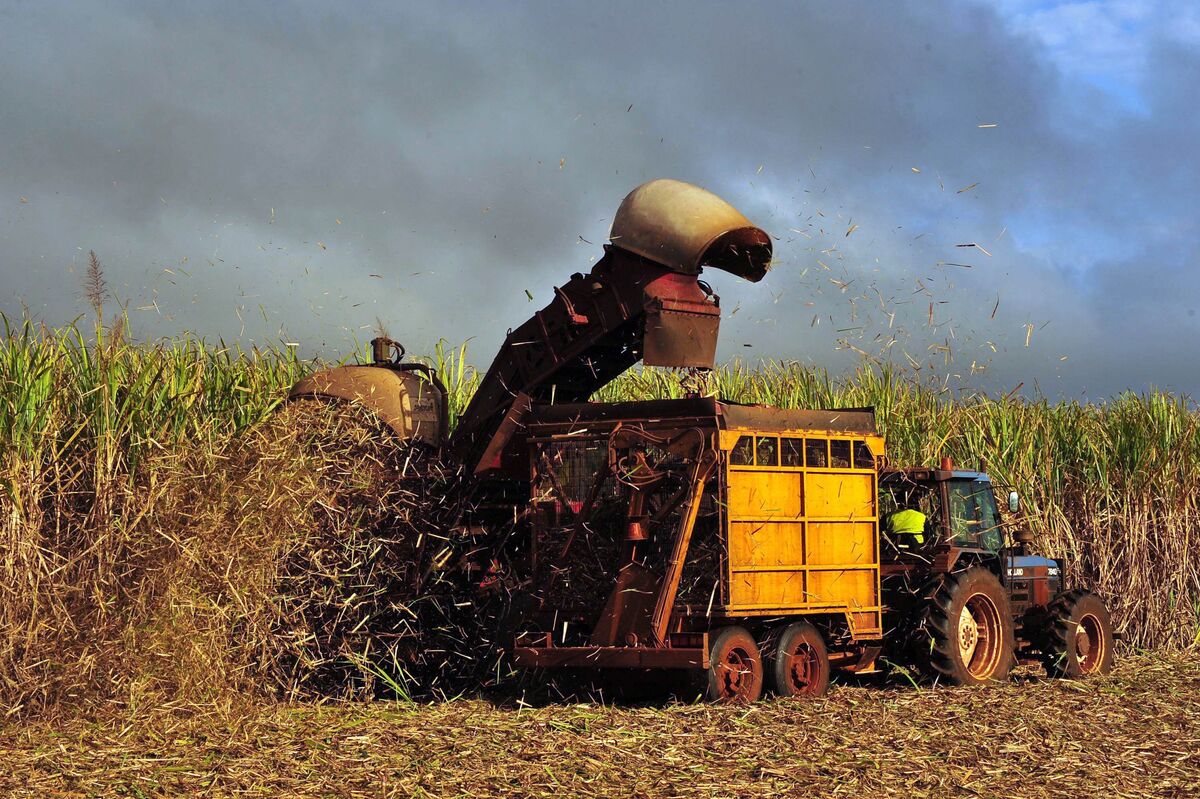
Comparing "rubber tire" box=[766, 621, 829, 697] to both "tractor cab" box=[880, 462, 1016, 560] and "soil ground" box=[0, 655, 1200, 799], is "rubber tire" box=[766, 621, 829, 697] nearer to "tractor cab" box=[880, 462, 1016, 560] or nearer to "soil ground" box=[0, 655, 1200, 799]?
"soil ground" box=[0, 655, 1200, 799]

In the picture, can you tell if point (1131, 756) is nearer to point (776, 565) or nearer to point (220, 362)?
point (776, 565)

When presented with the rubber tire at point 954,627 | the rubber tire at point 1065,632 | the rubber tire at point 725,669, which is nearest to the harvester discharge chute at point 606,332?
the rubber tire at point 725,669

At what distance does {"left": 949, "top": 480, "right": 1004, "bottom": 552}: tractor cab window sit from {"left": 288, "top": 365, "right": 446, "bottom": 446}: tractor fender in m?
4.87

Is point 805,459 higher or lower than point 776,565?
higher

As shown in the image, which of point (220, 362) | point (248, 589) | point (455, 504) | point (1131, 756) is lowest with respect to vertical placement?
point (1131, 756)

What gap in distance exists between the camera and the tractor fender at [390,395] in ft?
40.2

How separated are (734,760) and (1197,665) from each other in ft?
30.0

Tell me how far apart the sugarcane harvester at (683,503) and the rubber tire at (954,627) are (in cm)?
2

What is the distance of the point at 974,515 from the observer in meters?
13.0

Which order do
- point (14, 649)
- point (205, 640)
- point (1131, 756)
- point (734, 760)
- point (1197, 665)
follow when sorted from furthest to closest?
point (1197, 665) → point (205, 640) → point (14, 649) → point (1131, 756) → point (734, 760)

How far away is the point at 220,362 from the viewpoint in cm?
1205

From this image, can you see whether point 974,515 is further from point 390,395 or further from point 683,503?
point 390,395

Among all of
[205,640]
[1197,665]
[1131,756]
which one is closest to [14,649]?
[205,640]

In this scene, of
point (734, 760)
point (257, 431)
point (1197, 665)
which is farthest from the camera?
point (1197, 665)
